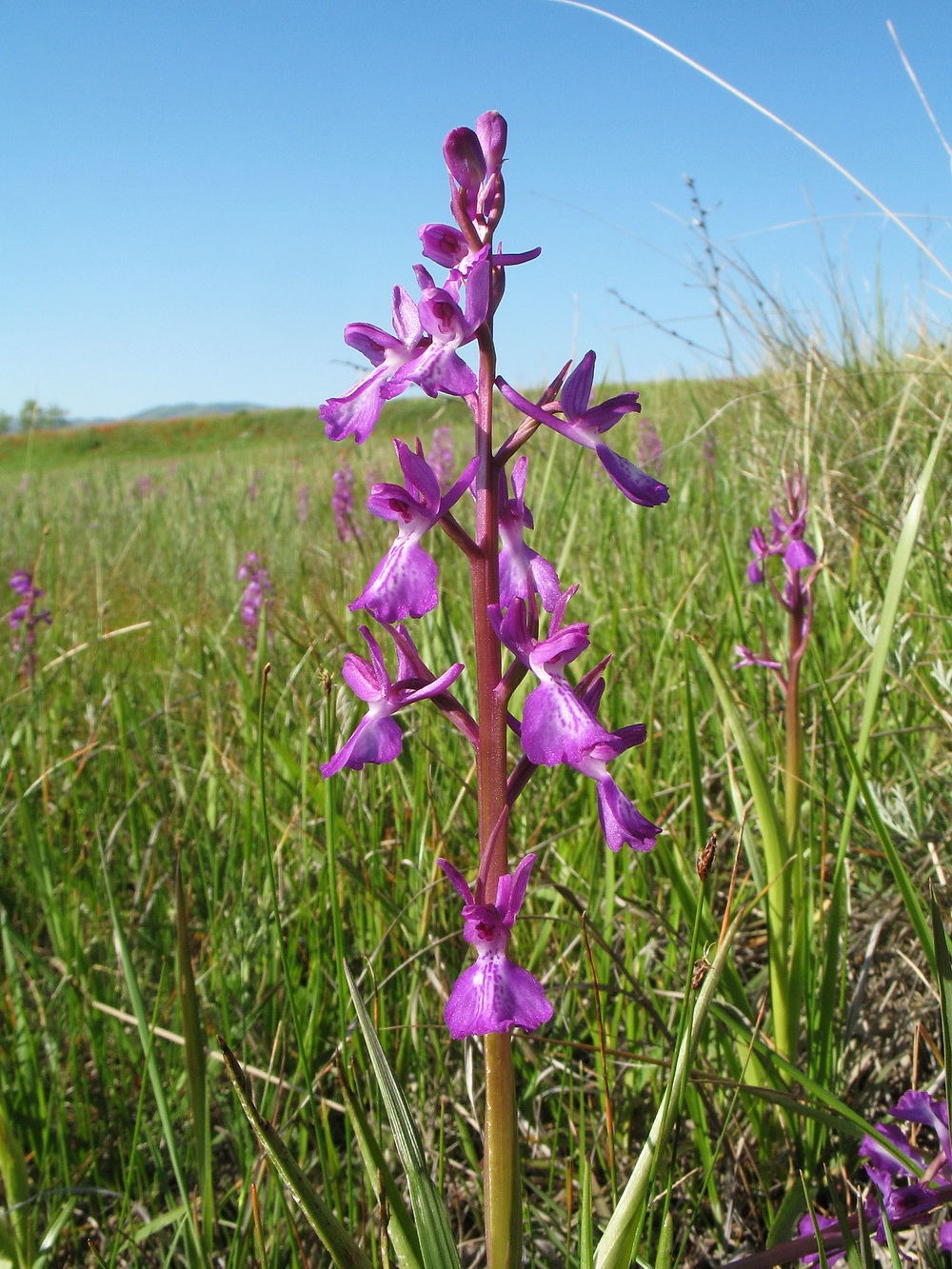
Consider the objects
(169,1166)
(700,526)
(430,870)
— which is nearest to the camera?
(169,1166)

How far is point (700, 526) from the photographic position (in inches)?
165

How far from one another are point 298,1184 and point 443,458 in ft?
22.0

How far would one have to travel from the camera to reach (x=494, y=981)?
2.73 ft

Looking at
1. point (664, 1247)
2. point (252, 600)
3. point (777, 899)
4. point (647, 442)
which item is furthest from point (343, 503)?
point (664, 1247)

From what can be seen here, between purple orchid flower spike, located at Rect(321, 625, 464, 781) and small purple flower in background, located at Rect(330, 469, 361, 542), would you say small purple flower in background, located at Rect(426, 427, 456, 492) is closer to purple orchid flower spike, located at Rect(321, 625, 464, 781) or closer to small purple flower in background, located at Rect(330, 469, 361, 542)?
small purple flower in background, located at Rect(330, 469, 361, 542)

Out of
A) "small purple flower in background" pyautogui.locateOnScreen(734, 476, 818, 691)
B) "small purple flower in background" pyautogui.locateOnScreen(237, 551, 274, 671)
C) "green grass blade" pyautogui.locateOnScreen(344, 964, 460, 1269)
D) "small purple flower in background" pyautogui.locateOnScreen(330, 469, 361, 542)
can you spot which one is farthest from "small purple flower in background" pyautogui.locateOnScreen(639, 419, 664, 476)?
"green grass blade" pyautogui.locateOnScreen(344, 964, 460, 1269)

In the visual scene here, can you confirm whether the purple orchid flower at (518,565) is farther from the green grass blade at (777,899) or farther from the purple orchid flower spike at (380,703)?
the green grass blade at (777,899)

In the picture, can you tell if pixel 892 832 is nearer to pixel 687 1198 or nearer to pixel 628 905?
pixel 628 905

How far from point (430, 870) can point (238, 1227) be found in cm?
75

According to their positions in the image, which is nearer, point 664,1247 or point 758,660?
point 664,1247

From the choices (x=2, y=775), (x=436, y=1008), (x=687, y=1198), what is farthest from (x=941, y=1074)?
(x=2, y=775)

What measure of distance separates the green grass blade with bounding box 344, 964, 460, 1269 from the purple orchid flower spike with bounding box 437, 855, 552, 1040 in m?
0.08

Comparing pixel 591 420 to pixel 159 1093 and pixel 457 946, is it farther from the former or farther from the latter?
pixel 457 946

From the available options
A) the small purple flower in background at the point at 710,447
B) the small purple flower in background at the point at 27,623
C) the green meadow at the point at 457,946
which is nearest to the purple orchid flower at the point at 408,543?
the green meadow at the point at 457,946
